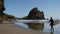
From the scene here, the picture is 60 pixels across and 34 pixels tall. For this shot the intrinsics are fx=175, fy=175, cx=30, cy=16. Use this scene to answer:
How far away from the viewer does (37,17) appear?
175m

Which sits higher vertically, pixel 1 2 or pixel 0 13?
pixel 1 2

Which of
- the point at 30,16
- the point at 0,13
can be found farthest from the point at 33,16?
the point at 0,13

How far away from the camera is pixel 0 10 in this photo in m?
52.4

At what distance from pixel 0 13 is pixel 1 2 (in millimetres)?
3713

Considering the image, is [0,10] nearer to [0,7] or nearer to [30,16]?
[0,7]

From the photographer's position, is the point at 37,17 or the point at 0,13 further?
the point at 37,17

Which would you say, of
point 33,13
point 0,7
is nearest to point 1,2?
point 0,7

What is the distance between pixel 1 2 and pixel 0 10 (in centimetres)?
241

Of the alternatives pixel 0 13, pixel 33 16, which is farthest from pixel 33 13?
pixel 0 13

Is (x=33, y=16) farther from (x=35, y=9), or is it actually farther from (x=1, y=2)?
(x=1, y=2)

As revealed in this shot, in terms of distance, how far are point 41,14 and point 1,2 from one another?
12485 cm

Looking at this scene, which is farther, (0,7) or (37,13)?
(37,13)

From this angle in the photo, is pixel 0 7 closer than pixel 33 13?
Yes

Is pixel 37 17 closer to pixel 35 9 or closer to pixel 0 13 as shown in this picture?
pixel 35 9
